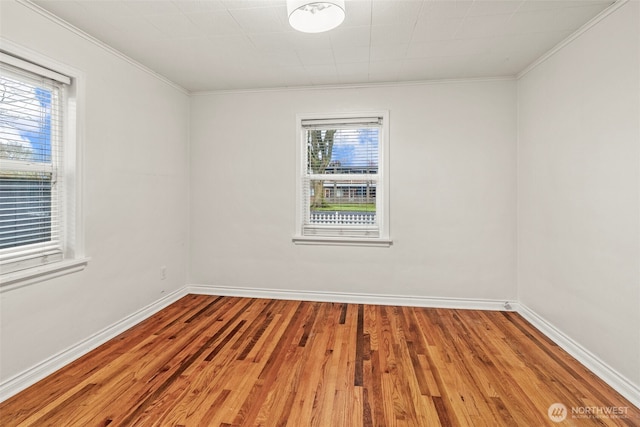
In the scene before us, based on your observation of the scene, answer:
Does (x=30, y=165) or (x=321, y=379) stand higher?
(x=30, y=165)

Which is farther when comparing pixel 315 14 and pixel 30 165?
pixel 30 165

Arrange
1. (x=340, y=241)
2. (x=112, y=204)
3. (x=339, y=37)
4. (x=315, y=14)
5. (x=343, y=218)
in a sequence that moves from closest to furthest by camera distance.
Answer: (x=315, y=14)
(x=339, y=37)
(x=112, y=204)
(x=340, y=241)
(x=343, y=218)

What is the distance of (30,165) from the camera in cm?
202

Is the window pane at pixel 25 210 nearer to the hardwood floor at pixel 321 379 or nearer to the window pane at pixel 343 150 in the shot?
the hardwood floor at pixel 321 379

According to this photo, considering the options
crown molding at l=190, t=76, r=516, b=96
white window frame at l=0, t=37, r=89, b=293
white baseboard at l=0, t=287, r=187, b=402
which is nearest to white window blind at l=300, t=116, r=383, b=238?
crown molding at l=190, t=76, r=516, b=96

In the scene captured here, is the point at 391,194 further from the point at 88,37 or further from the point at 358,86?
the point at 88,37

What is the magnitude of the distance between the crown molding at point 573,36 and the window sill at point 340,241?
216 centimetres

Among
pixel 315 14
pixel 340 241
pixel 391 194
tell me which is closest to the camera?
pixel 315 14

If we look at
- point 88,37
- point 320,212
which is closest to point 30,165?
point 88,37

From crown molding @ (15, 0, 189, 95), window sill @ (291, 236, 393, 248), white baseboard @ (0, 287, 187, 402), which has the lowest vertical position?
white baseboard @ (0, 287, 187, 402)

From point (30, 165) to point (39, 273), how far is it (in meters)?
0.73

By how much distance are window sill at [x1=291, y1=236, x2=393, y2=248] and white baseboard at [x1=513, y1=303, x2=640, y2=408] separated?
1527 mm

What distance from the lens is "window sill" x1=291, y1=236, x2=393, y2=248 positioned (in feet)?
11.1

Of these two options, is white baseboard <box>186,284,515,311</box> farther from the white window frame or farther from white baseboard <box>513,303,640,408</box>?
the white window frame
